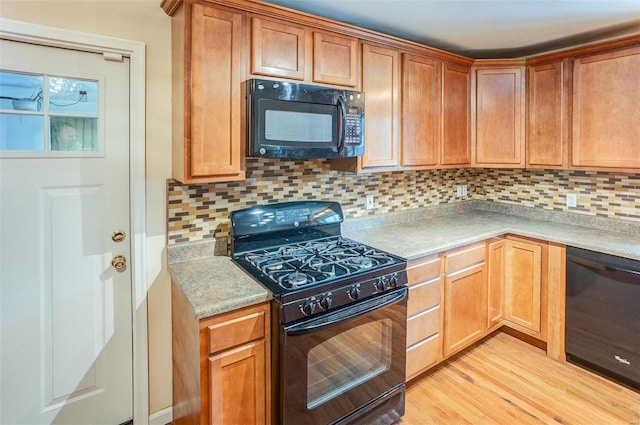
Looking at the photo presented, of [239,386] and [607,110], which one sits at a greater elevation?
[607,110]

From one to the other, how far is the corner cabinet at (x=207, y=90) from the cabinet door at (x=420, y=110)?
1.20 metres

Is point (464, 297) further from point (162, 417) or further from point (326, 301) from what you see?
point (162, 417)

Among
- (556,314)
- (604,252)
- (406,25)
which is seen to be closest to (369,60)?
(406,25)

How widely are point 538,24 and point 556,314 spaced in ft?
6.39

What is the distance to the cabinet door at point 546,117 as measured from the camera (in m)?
2.69

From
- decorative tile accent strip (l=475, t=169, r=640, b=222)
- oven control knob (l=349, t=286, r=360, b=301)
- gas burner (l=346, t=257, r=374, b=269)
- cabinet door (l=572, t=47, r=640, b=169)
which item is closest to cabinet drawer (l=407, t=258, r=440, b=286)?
gas burner (l=346, t=257, r=374, b=269)

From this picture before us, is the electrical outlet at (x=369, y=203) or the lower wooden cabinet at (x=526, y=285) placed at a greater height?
the electrical outlet at (x=369, y=203)

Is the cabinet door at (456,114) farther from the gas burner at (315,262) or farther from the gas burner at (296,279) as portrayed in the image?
the gas burner at (296,279)

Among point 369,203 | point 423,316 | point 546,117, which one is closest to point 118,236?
point 369,203

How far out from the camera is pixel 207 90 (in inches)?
67.7

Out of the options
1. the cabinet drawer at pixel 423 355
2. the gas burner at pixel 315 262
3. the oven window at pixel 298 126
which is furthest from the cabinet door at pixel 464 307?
the oven window at pixel 298 126

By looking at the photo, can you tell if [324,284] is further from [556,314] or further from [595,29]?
[595,29]

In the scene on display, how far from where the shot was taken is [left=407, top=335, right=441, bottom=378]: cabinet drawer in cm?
223

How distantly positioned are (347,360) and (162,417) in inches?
44.4
